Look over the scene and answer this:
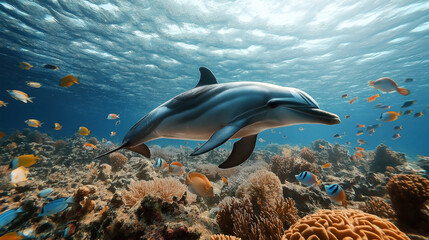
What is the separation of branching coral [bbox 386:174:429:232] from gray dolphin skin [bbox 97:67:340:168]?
12.6 feet

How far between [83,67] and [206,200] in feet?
75.7

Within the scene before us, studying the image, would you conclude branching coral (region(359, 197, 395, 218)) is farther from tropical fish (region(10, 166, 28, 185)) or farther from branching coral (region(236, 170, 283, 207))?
tropical fish (region(10, 166, 28, 185))

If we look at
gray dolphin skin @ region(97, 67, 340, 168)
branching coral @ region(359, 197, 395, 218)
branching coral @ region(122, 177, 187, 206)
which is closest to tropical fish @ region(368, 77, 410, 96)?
branching coral @ region(359, 197, 395, 218)

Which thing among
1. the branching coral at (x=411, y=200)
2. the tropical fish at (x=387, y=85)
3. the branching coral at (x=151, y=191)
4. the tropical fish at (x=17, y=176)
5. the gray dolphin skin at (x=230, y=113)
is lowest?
the branching coral at (x=411, y=200)

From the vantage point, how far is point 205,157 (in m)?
13.2

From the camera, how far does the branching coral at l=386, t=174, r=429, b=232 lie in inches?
129

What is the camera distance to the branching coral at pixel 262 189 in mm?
4234

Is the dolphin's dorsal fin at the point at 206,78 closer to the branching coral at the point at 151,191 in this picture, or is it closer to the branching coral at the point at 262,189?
the branching coral at the point at 151,191

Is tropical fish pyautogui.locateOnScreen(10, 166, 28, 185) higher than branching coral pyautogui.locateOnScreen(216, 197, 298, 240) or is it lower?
higher

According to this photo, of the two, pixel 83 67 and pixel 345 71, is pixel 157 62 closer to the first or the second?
pixel 83 67

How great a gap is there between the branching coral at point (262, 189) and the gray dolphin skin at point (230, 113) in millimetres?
2538

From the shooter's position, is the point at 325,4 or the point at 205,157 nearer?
the point at 325,4

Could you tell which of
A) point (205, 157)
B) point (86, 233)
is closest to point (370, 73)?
point (205, 157)

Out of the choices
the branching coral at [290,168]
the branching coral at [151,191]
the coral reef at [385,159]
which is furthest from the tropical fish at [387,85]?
the branching coral at [151,191]
